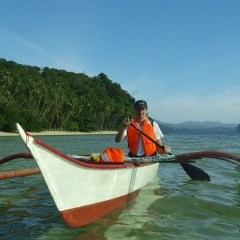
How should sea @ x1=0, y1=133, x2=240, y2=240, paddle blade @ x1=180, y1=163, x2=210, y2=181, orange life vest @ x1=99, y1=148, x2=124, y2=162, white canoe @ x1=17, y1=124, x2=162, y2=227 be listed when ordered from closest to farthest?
white canoe @ x1=17, y1=124, x2=162, y2=227 → sea @ x1=0, y1=133, x2=240, y2=240 → orange life vest @ x1=99, y1=148, x2=124, y2=162 → paddle blade @ x1=180, y1=163, x2=210, y2=181

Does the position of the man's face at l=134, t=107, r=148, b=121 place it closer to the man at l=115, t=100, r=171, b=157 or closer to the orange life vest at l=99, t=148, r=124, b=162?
the man at l=115, t=100, r=171, b=157

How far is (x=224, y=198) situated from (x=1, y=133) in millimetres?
45074

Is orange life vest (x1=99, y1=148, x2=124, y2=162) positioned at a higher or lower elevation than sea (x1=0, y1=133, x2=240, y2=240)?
higher

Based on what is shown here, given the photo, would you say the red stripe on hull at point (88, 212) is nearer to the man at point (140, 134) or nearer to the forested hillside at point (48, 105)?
the man at point (140, 134)

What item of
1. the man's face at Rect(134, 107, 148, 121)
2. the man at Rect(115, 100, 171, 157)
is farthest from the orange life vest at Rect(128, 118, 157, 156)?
the man's face at Rect(134, 107, 148, 121)

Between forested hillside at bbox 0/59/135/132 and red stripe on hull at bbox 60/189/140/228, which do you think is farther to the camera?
forested hillside at bbox 0/59/135/132

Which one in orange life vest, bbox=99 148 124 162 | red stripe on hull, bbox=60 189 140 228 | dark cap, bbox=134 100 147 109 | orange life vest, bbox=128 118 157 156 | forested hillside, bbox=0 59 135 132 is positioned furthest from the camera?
forested hillside, bbox=0 59 135 132

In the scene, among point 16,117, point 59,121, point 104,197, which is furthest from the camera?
point 59,121

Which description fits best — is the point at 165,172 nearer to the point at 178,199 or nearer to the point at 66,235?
the point at 178,199

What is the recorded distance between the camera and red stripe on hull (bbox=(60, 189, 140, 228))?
4066mm

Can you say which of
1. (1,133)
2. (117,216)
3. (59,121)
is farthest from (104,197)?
(59,121)

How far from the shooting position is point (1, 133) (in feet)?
154

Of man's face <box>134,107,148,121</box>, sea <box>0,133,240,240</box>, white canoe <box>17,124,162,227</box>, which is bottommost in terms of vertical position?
sea <box>0,133,240,240</box>

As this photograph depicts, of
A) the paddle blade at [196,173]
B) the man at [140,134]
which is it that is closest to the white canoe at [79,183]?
the man at [140,134]
